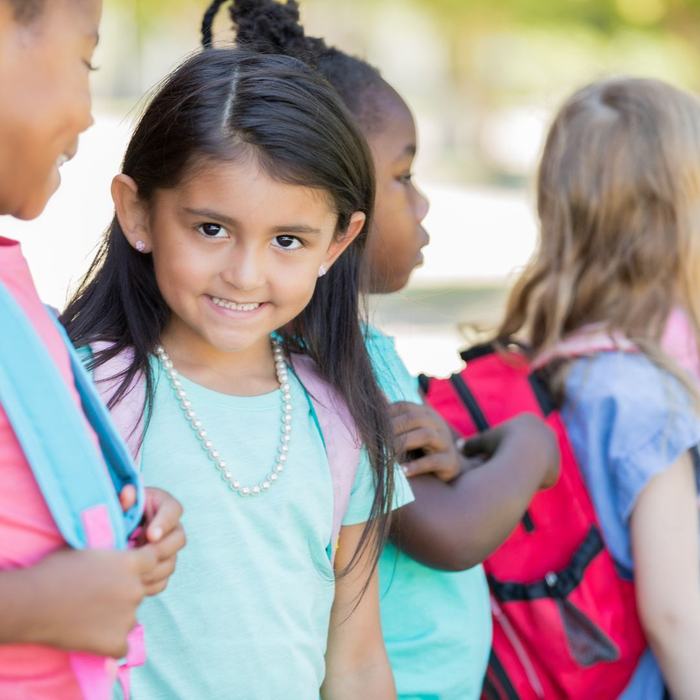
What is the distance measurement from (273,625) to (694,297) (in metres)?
1.43

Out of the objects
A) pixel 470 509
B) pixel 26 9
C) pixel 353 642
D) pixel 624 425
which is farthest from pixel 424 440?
pixel 26 9

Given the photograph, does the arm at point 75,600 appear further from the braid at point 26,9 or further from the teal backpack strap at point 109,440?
the braid at point 26,9

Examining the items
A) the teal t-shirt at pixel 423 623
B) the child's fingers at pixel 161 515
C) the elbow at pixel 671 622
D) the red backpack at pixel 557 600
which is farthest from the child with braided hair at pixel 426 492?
the child's fingers at pixel 161 515

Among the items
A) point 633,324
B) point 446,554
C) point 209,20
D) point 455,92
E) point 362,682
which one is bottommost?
point 455,92

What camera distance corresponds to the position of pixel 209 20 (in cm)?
199

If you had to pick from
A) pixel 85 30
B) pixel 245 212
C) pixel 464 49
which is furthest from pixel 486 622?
pixel 464 49

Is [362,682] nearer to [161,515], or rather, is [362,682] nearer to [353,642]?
[353,642]

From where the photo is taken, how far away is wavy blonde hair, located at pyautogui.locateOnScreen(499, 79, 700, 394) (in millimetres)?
2406

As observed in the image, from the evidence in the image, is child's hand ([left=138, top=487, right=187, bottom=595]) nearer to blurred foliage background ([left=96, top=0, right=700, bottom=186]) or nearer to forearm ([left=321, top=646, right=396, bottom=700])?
forearm ([left=321, top=646, right=396, bottom=700])

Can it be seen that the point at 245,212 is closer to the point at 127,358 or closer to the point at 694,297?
the point at 127,358

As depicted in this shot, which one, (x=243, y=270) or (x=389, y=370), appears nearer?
(x=243, y=270)

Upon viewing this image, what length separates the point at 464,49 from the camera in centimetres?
2441

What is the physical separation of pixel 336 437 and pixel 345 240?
0.33m

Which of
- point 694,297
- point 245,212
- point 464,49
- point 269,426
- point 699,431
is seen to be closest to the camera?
point 245,212
